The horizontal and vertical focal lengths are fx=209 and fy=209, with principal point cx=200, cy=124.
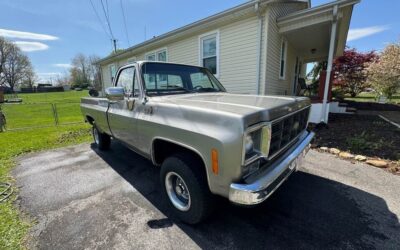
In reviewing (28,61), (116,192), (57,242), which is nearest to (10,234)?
(57,242)

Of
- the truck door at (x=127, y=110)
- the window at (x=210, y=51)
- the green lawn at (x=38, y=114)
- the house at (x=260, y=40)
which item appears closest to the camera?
the truck door at (x=127, y=110)

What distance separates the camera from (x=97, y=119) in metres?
4.62

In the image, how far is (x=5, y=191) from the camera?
333 centimetres

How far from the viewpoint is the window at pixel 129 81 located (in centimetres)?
320

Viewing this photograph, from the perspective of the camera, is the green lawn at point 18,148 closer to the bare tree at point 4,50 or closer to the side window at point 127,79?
the side window at point 127,79

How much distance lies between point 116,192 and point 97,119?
204 centimetres

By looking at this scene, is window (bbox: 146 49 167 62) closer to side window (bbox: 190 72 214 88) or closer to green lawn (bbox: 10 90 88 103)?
side window (bbox: 190 72 214 88)

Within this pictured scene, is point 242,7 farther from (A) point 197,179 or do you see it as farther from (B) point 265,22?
(A) point 197,179

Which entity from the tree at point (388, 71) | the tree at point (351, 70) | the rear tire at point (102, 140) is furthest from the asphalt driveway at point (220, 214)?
the tree at point (351, 70)

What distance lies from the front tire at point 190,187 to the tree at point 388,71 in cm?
1541

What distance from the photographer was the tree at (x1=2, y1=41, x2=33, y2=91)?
171 ft

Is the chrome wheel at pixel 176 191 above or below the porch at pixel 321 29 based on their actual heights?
below

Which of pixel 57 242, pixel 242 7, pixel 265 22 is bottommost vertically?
pixel 57 242

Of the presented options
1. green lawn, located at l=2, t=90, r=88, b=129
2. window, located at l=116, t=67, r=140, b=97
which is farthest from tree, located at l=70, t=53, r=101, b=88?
window, located at l=116, t=67, r=140, b=97
